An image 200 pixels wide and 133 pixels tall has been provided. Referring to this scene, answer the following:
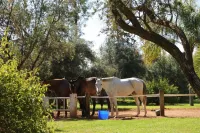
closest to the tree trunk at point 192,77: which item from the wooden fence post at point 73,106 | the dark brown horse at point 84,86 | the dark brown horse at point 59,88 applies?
the wooden fence post at point 73,106

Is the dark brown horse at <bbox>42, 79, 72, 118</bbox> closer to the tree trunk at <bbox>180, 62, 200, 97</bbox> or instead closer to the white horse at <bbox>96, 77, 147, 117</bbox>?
the white horse at <bbox>96, 77, 147, 117</bbox>

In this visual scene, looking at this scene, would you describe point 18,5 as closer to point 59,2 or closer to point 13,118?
point 59,2

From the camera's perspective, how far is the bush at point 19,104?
16.4ft

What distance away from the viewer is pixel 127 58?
4162cm

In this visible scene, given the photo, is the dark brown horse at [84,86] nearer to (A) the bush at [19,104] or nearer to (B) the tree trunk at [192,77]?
(B) the tree trunk at [192,77]

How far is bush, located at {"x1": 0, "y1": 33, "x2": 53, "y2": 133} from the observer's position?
16.4ft

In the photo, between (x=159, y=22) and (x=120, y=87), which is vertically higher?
(x=159, y=22)

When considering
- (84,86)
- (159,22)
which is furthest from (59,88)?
(159,22)

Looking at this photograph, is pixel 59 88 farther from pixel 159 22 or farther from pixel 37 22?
pixel 159 22

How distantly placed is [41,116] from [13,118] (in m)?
0.48

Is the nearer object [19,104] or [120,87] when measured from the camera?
[19,104]

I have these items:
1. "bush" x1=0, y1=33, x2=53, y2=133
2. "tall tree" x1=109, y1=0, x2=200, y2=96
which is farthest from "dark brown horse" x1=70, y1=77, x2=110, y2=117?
"bush" x1=0, y1=33, x2=53, y2=133

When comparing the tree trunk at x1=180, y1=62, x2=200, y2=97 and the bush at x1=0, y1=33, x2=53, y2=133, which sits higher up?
the tree trunk at x1=180, y1=62, x2=200, y2=97

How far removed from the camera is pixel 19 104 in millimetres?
5078
